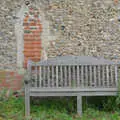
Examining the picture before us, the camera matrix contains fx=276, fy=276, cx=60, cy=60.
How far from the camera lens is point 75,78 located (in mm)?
5754

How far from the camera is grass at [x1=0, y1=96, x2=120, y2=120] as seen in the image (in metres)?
5.34

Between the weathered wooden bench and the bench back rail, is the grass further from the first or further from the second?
the bench back rail

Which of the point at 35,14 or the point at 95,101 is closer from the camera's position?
the point at 95,101

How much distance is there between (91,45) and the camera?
6602 mm

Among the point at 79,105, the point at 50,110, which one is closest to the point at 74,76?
the point at 79,105

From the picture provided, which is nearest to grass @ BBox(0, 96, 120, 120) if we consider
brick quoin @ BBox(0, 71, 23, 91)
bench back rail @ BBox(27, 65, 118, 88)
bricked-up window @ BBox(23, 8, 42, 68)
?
brick quoin @ BBox(0, 71, 23, 91)

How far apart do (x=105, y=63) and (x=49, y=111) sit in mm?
1527

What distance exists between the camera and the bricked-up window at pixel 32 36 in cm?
655

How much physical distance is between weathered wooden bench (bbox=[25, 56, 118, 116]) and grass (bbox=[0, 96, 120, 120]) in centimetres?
42

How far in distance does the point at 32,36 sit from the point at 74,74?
1537 millimetres

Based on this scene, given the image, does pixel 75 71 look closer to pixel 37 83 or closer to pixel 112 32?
pixel 37 83

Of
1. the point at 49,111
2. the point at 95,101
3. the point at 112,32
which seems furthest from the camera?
the point at 112,32

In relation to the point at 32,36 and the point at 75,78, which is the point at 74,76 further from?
the point at 32,36

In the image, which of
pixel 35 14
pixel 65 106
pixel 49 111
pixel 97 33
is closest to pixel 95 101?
pixel 65 106
